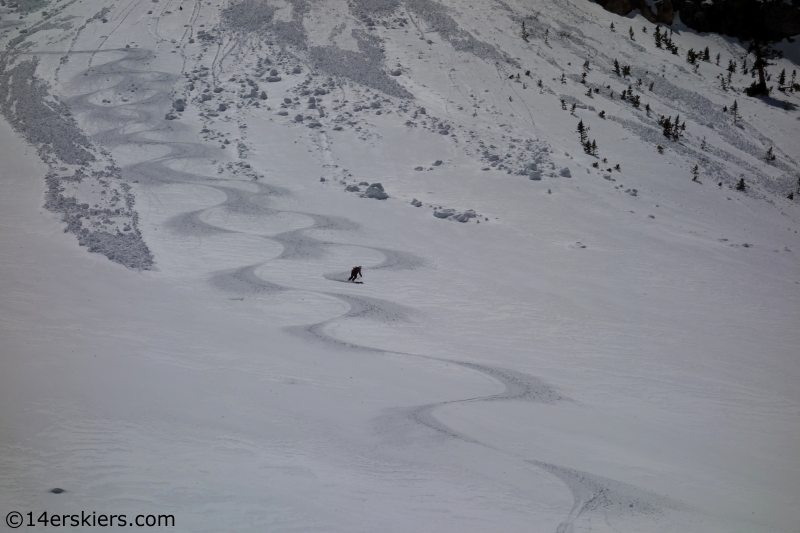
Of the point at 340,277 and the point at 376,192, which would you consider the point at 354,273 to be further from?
the point at 376,192

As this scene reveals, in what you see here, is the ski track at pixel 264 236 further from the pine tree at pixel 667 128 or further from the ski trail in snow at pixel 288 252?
the pine tree at pixel 667 128

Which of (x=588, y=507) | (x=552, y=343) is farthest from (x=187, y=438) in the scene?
(x=552, y=343)

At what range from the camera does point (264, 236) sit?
49.4 feet

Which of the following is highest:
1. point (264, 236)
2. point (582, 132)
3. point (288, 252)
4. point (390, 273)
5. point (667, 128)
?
point (667, 128)

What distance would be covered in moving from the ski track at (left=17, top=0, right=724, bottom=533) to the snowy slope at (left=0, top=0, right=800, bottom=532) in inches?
2.8

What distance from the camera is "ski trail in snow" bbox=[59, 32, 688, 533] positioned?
6465 millimetres

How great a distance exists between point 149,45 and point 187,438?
2404 cm

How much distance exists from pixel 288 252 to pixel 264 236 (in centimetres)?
113

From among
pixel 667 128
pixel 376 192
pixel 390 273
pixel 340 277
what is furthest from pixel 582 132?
pixel 340 277

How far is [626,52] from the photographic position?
27.7 m

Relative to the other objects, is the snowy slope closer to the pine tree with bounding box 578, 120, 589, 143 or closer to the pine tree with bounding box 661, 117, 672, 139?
the pine tree with bounding box 661, 117, 672, 139

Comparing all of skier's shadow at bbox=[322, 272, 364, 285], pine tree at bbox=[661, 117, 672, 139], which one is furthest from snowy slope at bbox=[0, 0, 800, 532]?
pine tree at bbox=[661, 117, 672, 139]

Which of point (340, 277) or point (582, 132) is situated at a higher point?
point (582, 132)

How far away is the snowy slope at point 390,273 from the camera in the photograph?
6.09 metres
